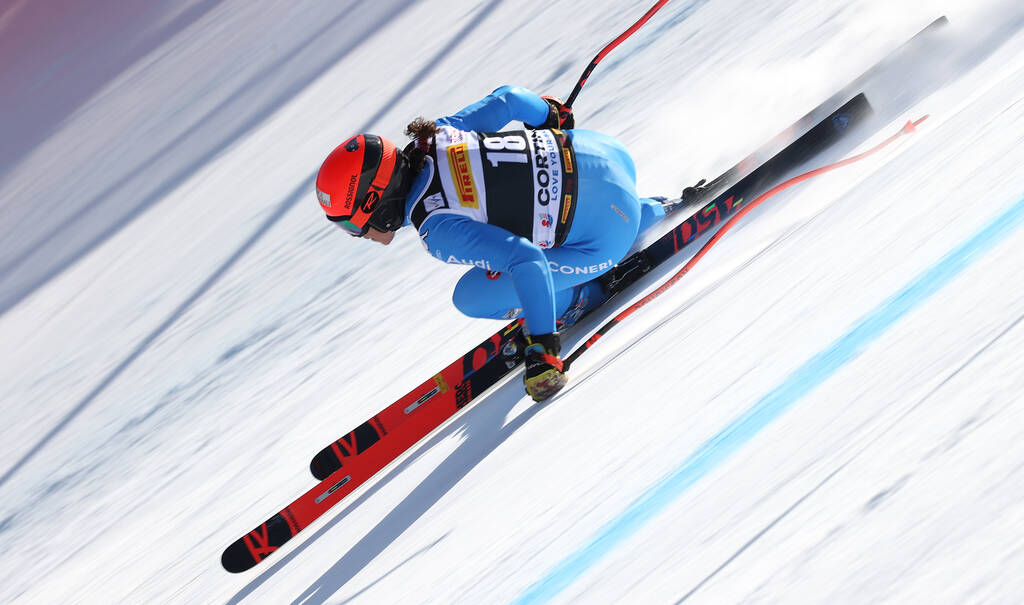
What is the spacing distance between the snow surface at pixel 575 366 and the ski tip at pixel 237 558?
5cm

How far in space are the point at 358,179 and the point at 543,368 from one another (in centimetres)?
77

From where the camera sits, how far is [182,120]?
8.62m

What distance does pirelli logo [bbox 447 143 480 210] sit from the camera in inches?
105

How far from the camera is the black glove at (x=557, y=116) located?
10.3 ft

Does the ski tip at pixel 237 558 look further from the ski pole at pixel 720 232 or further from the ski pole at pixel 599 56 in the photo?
the ski pole at pixel 599 56

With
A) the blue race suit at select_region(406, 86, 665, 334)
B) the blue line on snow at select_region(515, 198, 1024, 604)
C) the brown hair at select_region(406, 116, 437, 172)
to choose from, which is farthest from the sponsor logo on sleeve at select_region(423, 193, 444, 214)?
the blue line on snow at select_region(515, 198, 1024, 604)

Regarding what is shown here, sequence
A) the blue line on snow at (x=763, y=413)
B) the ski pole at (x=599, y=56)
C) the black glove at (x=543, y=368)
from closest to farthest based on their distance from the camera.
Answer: the blue line on snow at (x=763, y=413) → the black glove at (x=543, y=368) → the ski pole at (x=599, y=56)

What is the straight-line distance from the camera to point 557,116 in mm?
3180

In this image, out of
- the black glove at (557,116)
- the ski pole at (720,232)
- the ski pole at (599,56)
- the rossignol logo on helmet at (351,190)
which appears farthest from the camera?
the ski pole at (599,56)

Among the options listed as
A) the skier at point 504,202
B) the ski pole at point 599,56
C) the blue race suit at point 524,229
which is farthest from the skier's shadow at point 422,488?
the ski pole at point 599,56

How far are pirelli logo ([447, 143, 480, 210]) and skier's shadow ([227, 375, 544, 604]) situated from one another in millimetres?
607

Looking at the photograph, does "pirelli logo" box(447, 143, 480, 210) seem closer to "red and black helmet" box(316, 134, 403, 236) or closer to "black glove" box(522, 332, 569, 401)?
"red and black helmet" box(316, 134, 403, 236)

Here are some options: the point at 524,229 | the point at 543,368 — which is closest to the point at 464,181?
the point at 524,229

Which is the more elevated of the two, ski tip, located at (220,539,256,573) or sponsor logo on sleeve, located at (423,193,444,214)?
sponsor logo on sleeve, located at (423,193,444,214)
